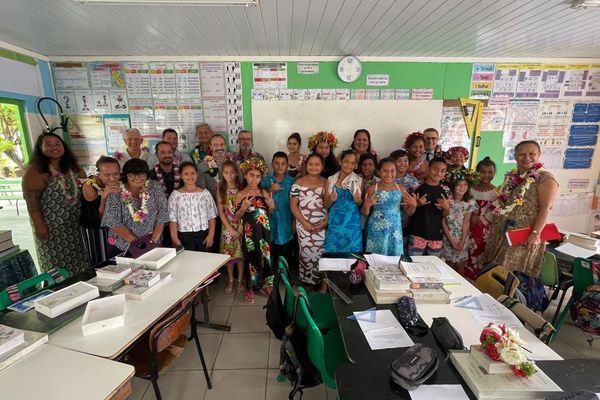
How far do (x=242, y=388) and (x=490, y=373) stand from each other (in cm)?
161

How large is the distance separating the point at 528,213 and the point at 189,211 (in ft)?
10.3

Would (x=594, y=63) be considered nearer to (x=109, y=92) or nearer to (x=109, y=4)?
(x=109, y=4)

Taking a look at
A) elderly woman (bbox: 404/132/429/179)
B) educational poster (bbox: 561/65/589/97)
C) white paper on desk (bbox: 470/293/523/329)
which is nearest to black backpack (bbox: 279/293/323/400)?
white paper on desk (bbox: 470/293/523/329)

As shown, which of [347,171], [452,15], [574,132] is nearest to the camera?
[452,15]

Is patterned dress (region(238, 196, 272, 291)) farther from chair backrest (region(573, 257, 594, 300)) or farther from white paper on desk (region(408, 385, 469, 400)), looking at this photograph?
chair backrest (region(573, 257, 594, 300))

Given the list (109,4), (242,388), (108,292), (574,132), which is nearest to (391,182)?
(242,388)

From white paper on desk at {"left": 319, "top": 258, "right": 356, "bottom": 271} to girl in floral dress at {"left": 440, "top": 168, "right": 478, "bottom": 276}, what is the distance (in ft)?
4.68

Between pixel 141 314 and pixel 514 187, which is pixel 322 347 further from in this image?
pixel 514 187

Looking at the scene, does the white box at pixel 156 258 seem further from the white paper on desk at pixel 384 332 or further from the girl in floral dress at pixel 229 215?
the white paper on desk at pixel 384 332

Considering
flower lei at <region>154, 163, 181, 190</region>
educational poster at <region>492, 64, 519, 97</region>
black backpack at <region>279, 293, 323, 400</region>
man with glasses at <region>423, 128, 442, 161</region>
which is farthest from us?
educational poster at <region>492, 64, 519, 97</region>

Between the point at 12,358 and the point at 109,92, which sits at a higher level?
the point at 109,92

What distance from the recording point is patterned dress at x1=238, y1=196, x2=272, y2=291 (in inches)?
112

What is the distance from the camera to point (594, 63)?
12.7 ft

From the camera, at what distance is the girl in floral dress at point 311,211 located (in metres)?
2.80
